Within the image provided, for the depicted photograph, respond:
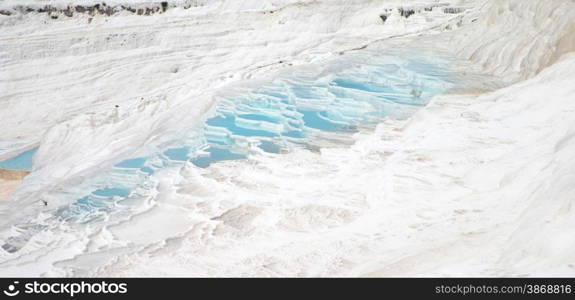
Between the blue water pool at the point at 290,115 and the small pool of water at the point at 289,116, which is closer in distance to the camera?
the small pool of water at the point at 289,116

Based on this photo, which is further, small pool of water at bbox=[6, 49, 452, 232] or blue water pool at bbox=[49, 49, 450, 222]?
→ blue water pool at bbox=[49, 49, 450, 222]

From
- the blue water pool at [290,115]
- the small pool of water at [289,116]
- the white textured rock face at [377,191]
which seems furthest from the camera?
the blue water pool at [290,115]

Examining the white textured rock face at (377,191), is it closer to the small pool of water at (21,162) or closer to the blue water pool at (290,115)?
the blue water pool at (290,115)

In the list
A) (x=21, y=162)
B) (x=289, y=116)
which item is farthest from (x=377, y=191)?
(x=21, y=162)

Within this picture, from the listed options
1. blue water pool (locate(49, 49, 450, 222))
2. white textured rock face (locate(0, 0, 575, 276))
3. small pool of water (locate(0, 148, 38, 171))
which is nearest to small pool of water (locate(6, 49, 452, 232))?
blue water pool (locate(49, 49, 450, 222))

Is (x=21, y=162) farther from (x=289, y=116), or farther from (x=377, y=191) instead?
(x=377, y=191)

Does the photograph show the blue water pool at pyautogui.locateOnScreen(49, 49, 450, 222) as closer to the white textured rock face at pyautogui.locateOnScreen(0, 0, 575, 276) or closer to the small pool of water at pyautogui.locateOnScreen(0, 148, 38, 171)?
the white textured rock face at pyautogui.locateOnScreen(0, 0, 575, 276)

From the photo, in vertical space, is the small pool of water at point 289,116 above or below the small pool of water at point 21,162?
above

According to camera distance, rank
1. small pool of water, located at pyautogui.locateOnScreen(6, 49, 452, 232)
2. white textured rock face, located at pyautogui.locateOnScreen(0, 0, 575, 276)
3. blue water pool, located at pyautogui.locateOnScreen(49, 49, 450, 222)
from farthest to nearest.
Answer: blue water pool, located at pyautogui.locateOnScreen(49, 49, 450, 222) → small pool of water, located at pyautogui.locateOnScreen(6, 49, 452, 232) → white textured rock face, located at pyautogui.locateOnScreen(0, 0, 575, 276)

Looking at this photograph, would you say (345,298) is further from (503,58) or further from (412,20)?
(412,20)

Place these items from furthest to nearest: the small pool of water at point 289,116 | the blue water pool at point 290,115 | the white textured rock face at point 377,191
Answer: the blue water pool at point 290,115 → the small pool of water at point 289,116 → the white textured rock face at point 377,191

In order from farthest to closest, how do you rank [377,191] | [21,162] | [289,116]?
[21,162] → [289,116] → [377,191]

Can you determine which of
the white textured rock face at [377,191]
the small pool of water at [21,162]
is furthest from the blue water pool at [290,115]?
the small pool of water at [21,162]
